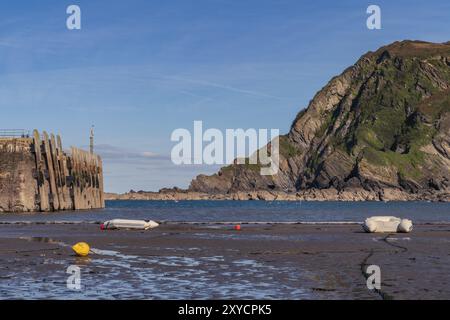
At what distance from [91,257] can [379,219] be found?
29.2 meters

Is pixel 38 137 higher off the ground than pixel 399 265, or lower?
higher

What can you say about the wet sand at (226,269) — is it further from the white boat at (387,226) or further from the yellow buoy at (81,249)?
the white boat at (387,226)

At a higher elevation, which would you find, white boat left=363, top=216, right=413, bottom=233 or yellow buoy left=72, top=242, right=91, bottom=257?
yellow buoy left=72, top=242, right=91, bottom=257

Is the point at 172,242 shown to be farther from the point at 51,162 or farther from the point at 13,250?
the point at 51,162

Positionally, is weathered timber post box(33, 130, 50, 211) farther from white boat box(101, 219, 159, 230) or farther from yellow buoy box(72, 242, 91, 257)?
yellow buoy box(72, 242, 91, 257)

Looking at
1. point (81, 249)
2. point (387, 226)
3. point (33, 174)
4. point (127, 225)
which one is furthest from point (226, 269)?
point (33, 174)

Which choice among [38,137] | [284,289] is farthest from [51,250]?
[38,137]

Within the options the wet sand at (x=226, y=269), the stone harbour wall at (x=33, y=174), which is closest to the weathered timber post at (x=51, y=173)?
the stone harbour wall at (x=33, y=174)

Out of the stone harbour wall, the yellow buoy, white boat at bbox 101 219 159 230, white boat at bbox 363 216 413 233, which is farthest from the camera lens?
the stone harbour wall

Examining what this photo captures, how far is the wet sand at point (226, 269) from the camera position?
65.4ft

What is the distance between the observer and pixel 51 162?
107 m

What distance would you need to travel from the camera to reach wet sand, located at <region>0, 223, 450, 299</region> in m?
19.9

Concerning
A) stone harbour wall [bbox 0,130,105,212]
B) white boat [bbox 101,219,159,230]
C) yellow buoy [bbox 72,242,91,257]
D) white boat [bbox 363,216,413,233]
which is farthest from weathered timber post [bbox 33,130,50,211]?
yellow buoy [bbox 72,242,91,257]

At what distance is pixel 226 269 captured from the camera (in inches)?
1041
